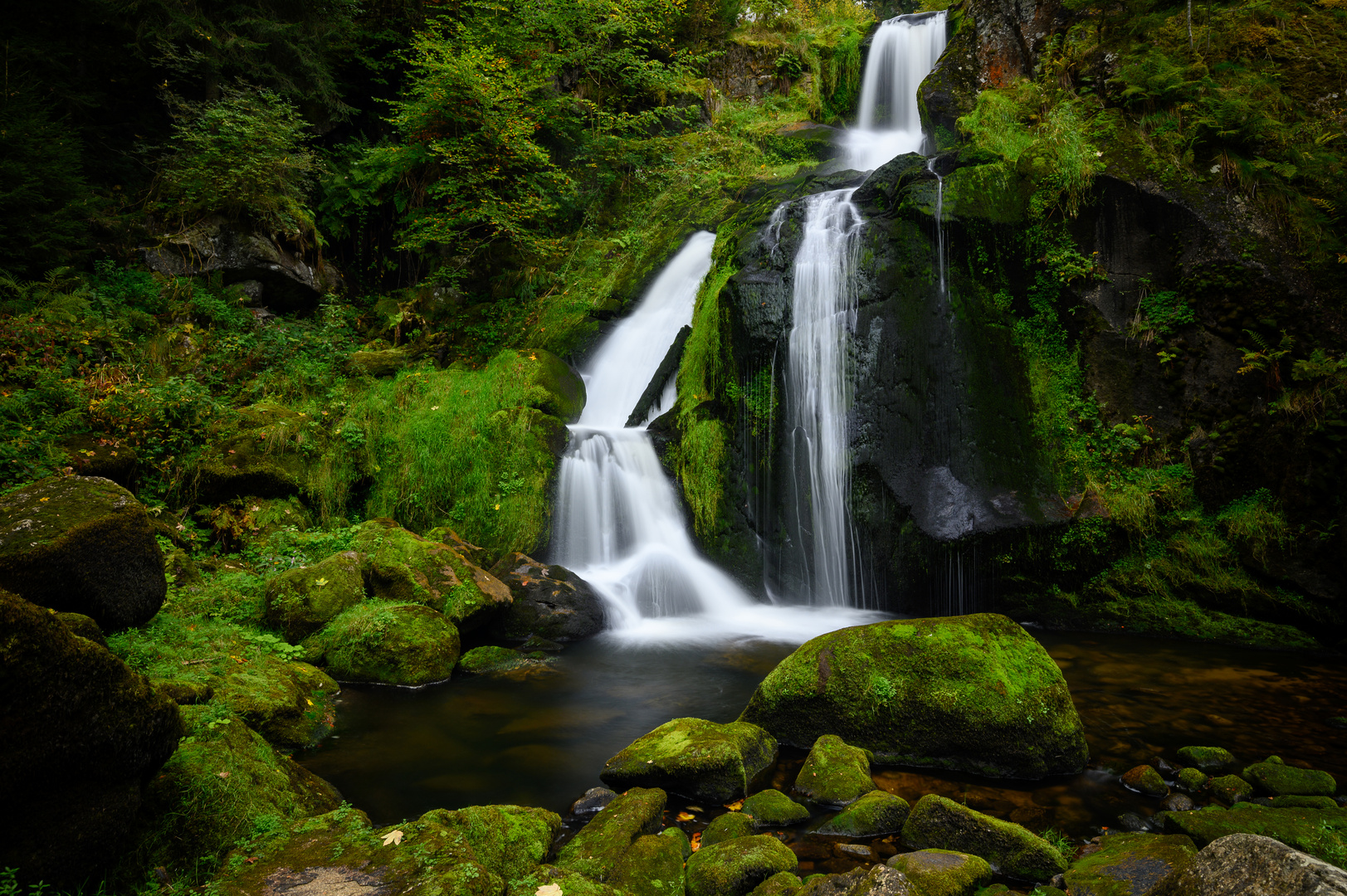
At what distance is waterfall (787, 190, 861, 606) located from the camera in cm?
907

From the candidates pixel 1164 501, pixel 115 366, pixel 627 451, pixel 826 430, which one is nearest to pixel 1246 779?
pixel 1164 501

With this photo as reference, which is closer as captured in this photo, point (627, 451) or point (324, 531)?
point (324, 531)

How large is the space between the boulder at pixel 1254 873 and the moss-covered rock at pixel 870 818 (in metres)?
1.64

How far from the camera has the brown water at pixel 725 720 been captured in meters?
4.37

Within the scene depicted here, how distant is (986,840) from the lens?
3547 mm

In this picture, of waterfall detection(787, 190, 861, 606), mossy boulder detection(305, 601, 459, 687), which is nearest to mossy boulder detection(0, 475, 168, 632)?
mossy boulder detection(305, 601, 459, 687)

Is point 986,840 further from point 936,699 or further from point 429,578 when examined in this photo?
point 429,578

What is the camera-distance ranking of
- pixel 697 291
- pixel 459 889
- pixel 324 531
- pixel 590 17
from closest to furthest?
pixel 459 889, pixel 324 531, pixel 697 291, pixel 590 17

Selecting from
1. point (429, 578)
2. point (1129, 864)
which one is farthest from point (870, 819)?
point (429, 578)

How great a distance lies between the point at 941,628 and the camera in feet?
16.5

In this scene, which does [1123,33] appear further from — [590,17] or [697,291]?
[590,17]

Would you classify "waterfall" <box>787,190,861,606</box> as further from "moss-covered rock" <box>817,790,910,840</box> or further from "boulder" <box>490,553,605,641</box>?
"moss-covered rock" <box>817,790,910,840</box>

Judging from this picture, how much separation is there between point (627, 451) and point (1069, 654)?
628 centimetres

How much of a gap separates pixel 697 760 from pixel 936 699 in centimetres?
181
